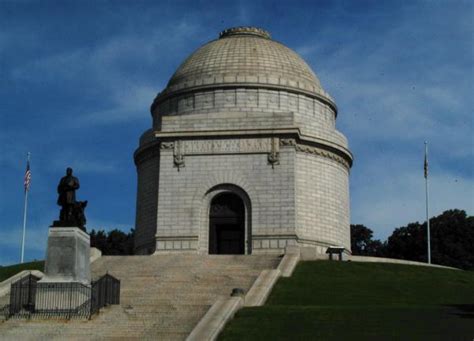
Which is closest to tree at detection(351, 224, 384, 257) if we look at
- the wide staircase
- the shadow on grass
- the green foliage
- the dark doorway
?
the green foliage

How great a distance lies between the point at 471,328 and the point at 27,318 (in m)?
11.8

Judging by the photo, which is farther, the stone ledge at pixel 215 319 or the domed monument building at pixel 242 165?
the domed monument building at pixel 242 165

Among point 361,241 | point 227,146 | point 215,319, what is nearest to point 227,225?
point 227,146

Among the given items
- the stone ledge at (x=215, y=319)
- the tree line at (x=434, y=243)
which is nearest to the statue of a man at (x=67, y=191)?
the stone ledge at (x=215, y=319)

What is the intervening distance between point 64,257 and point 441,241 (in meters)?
58.5

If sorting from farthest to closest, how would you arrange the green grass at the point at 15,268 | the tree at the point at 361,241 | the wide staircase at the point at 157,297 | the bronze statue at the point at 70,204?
1. the tree at the point at 361,241
2. the green grass at the point at 15,268
3. the bronze statue at the point at 70,204
4. the wide staircase at the point at 157,297

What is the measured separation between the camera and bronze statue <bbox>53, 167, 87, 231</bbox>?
25938 mm

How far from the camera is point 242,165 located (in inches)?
1828

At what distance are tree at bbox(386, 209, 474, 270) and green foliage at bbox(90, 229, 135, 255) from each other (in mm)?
26079

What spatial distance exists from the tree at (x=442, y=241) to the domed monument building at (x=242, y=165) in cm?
2819

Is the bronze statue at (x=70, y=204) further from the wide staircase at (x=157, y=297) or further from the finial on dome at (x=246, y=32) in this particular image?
the finial on dome at (x=246, y=32)

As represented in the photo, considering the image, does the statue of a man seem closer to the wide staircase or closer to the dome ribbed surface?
the wide staircase

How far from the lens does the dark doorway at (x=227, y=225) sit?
4622 centimetres

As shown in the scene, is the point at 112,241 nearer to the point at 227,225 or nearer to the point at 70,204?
the point at 227,225
